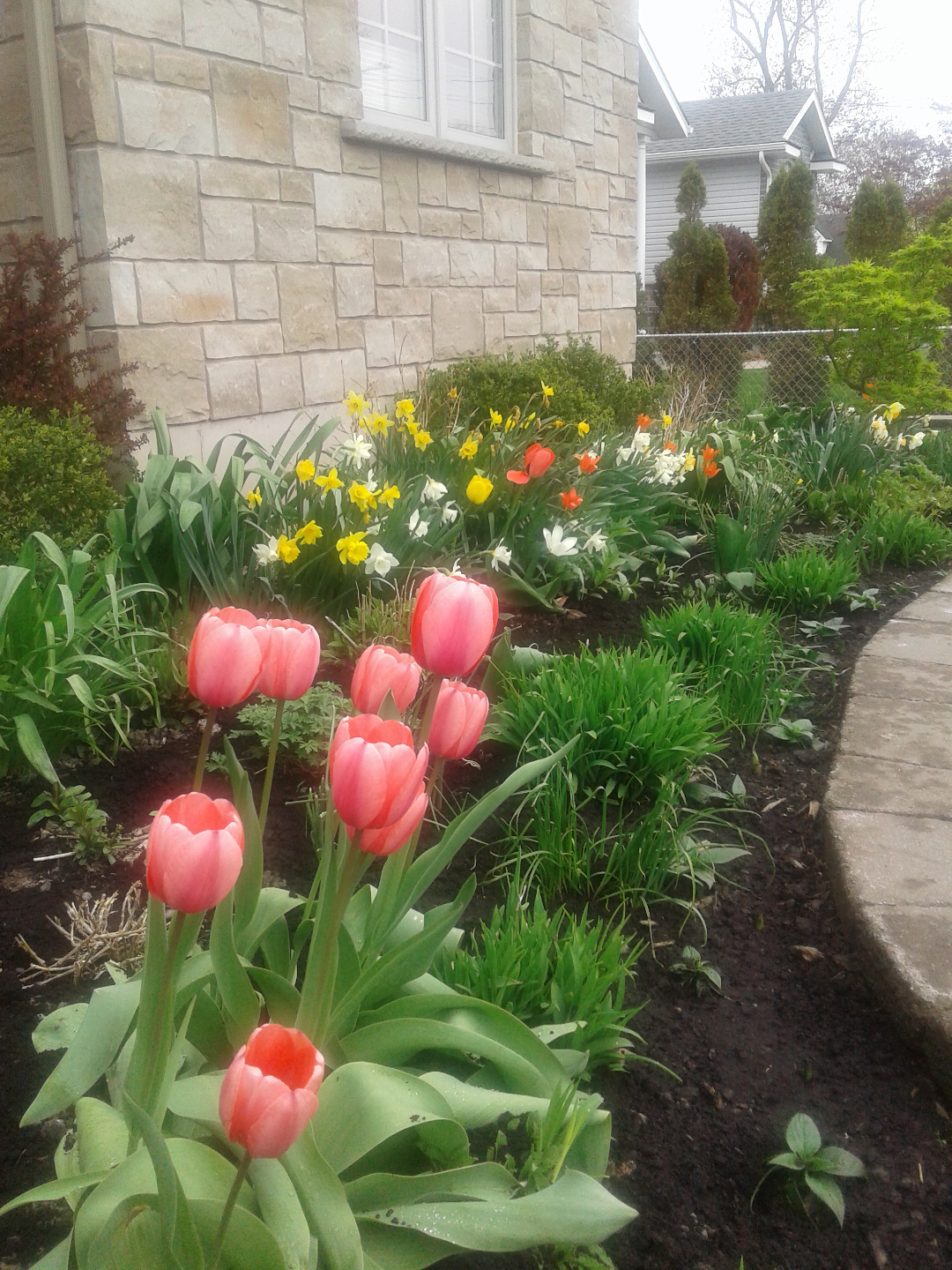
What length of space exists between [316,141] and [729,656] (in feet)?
10.9

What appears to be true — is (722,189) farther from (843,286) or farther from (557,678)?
(557,678)

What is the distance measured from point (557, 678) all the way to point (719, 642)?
28.5 inches

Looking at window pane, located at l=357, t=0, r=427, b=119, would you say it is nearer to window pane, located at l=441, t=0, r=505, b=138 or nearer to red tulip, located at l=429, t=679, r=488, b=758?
window pane, located at l=441, t=0, r=505, b=138

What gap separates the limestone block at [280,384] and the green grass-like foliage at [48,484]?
55.7 inches

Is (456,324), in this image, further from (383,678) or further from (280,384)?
(383,678)

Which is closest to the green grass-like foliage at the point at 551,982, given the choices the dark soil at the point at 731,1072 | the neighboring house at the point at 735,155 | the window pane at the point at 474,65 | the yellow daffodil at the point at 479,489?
the dark soil at the point at 731,1072

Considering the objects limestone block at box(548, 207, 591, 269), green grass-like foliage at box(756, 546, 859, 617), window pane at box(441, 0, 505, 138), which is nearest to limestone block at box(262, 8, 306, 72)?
window pane at box(441, 0, 505, 138)

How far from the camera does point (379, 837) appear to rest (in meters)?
0.89

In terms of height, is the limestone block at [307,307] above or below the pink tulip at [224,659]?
above

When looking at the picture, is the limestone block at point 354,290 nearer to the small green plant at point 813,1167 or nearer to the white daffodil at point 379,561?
the white daffodil at point 379,561

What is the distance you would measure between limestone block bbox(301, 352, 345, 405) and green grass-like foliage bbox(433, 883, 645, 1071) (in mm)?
3717

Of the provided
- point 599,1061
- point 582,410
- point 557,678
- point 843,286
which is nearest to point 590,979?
point 599,1061

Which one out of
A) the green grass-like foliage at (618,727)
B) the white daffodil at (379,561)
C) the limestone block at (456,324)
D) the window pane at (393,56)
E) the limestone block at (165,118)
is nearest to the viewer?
the green grass-like foliage at (618,727)

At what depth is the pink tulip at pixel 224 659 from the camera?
3.09ft
